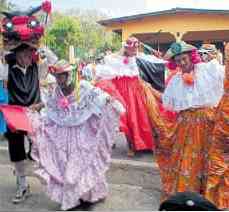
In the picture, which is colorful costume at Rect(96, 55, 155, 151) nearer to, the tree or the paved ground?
the paved ground

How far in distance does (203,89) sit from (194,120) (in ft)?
0.99

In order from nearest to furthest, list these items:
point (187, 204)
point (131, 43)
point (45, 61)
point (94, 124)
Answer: point (187, 204) < point (94, 124) < point (45, 61) < point (131, 43)

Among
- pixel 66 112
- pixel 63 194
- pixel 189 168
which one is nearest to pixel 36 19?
pixel 66 112

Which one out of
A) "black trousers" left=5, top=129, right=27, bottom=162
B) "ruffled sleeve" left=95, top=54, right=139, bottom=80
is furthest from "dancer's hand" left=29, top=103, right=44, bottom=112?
"ruffled sleeve" left=95, top=54, right=139, bottom=80

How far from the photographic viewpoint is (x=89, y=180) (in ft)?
16.0

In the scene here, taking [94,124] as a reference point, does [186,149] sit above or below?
below

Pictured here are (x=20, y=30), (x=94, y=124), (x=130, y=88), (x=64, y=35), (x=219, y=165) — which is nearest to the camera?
(x=219, y=165)

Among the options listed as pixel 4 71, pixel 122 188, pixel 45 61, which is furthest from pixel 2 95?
pixel 122 188

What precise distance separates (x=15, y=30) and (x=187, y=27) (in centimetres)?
1822

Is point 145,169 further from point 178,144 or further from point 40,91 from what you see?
point 40,91

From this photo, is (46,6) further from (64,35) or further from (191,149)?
(64,35)

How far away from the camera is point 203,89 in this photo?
471 centimetres

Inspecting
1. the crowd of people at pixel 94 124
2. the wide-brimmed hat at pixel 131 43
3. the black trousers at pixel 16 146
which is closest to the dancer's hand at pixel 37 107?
the crowd of people at pixel 94 124

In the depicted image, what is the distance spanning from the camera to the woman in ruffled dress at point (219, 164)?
454cm
